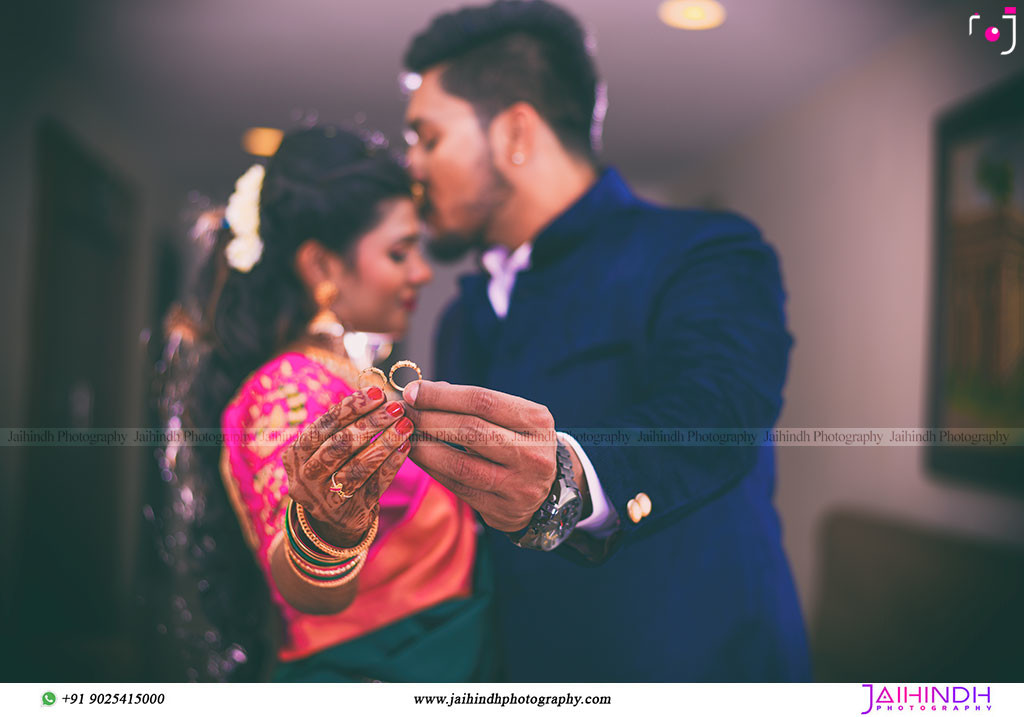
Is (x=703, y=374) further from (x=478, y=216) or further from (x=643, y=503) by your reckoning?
(x=478, y=216)

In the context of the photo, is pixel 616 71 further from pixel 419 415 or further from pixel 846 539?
pixel 846 539

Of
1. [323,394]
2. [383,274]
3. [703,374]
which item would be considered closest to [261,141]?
[383,274]

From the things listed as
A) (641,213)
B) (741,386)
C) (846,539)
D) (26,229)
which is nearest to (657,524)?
(741,386)

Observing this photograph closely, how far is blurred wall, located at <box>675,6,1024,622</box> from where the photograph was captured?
1.39 metres

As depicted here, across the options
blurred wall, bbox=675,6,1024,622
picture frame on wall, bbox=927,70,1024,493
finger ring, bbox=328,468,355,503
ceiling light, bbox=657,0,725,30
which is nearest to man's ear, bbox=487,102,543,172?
ceiling light, bbox=657,0,725,30

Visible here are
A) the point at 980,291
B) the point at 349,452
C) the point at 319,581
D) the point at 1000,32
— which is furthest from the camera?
the point at 980,291

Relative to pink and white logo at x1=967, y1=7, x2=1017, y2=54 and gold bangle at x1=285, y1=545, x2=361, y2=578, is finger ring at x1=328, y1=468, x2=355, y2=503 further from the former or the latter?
pink and white logo at x1=967, y1=7, x2=1017, y2=54

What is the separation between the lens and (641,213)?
0.78 metres

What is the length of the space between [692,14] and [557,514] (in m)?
0.88

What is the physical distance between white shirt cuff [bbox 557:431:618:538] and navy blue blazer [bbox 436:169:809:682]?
0.14m

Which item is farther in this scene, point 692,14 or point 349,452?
point 692,14

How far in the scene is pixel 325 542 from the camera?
49 cm
